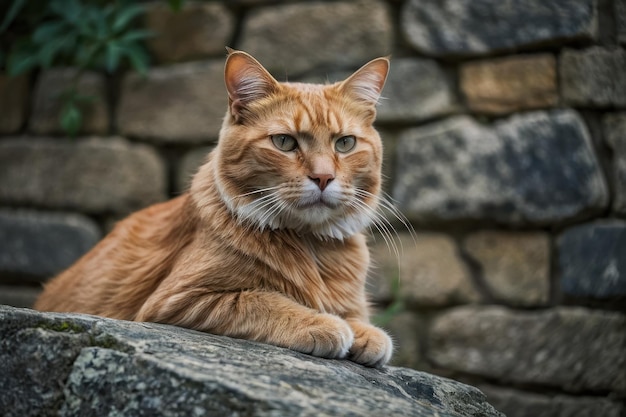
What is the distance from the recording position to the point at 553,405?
3854mm

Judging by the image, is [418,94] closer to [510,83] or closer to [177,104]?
[510,83]

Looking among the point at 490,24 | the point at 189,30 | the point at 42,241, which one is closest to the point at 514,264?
the point at 490,24

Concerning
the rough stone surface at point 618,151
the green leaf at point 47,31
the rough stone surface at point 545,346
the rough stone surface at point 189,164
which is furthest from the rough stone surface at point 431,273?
the green leaf at point 47,31

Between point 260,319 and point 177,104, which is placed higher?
point 177,104

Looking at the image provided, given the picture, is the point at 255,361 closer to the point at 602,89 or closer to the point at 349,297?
the point at 349,297

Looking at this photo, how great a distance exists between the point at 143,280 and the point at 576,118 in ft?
7.76

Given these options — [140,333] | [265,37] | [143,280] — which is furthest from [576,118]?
[140,333]

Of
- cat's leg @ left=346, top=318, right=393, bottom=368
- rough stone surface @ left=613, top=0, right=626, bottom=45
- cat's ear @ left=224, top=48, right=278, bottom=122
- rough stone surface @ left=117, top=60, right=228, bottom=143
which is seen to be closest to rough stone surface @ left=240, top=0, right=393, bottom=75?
rough stone surface @ left=117, top=60, right=228, bottom=143

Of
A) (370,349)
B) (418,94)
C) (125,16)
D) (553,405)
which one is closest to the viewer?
(370,349)

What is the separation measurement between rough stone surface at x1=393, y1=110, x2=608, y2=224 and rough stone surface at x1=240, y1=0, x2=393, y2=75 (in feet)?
1.92

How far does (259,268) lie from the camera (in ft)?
8.39

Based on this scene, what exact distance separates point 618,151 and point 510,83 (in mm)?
654

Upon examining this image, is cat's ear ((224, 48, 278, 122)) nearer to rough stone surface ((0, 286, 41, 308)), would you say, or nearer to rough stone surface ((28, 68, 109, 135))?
rough stone surface ((28, 68, 109, 135))

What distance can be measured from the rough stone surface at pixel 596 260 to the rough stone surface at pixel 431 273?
0.51 metres
